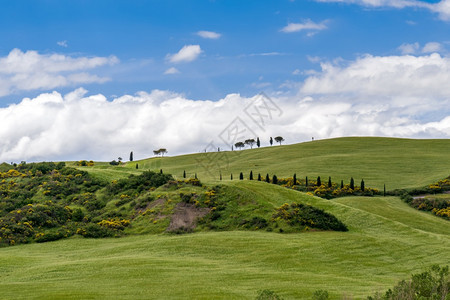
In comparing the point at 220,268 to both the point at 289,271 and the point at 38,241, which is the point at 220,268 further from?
the point at 38,241

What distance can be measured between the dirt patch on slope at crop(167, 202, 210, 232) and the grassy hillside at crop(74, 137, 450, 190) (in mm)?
25221

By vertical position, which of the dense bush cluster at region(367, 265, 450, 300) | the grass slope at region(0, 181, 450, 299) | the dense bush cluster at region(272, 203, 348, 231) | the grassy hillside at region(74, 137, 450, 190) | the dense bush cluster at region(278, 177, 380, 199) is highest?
the grassy hillside at region(74, 137, 450, 190)

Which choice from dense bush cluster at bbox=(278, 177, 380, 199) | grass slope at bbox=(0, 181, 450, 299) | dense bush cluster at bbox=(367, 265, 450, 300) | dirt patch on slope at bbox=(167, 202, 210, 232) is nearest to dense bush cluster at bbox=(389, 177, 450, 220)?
dense bush cluster at bbox=(278, 177, 380, 199)

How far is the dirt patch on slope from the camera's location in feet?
177

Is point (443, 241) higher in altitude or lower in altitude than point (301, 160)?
lower

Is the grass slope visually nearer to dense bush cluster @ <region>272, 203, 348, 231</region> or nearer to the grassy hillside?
dense bush cluster @ <region>272, 203, 348, 231</region>

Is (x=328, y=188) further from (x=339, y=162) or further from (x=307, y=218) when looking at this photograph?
(x=307, y=218)

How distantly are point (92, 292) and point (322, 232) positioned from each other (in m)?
28.2

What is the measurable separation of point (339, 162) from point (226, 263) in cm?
9378

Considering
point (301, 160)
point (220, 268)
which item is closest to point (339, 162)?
point (301, 160)

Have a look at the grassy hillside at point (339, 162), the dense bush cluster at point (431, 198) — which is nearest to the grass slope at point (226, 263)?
the dense bush cluster at point (431, 198)

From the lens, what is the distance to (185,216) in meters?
56.5

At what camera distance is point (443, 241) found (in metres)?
50.0

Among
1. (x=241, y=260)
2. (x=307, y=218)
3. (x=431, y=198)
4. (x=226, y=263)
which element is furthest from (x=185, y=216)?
(x=431, y=198)
